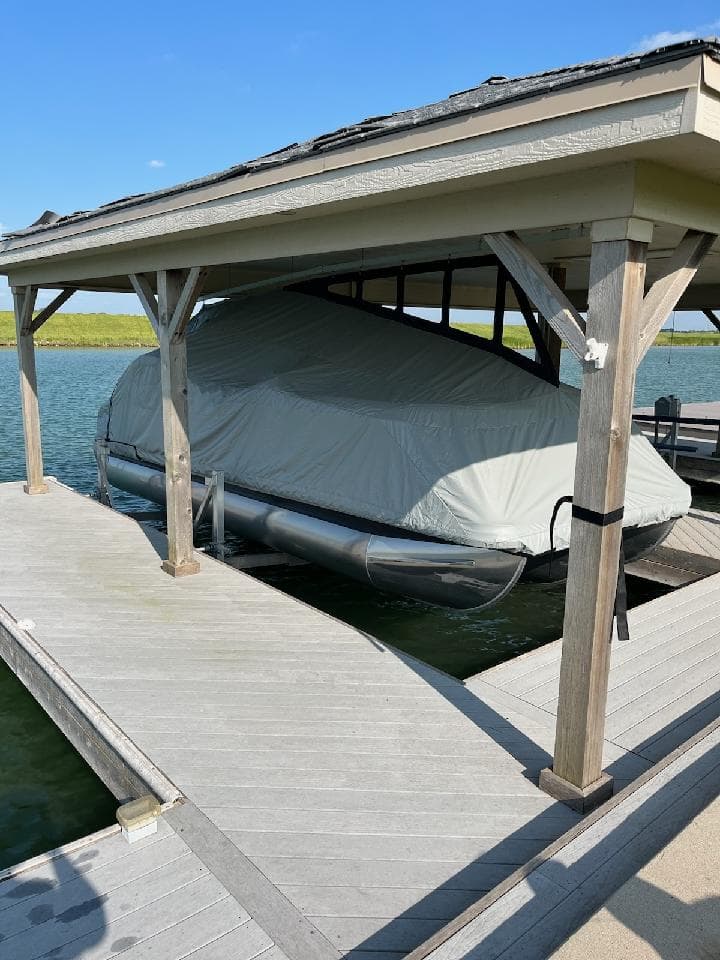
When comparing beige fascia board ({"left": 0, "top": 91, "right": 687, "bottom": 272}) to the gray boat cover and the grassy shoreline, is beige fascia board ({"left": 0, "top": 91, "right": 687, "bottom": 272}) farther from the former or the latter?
the grassy shoreline

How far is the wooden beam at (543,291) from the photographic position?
3.20 metres

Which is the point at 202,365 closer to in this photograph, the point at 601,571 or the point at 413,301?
the point at 413,301

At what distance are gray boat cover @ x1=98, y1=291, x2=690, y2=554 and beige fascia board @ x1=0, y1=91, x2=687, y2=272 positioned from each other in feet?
8.40

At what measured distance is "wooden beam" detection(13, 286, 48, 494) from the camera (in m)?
9.75

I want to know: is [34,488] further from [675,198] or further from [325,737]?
[675,198]

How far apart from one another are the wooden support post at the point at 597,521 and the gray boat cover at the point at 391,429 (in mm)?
2424

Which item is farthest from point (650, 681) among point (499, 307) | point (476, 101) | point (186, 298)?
point (499, 307)

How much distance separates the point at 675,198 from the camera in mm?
3207

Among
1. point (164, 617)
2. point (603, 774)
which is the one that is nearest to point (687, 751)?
point (603, 774)

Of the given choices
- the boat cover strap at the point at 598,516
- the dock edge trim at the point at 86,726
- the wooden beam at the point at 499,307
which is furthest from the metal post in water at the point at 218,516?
the boat cover strap at the point at 598,516

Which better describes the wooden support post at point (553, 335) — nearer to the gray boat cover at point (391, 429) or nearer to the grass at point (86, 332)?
the gray boat cover at point (391, 429)

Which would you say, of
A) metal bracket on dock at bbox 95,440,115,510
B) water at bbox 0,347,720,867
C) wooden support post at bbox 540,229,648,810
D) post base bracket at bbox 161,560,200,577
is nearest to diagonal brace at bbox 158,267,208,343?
post base bracket at bbox 161,560,200,577

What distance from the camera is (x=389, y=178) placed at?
144 inches

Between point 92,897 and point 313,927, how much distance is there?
919 mm
